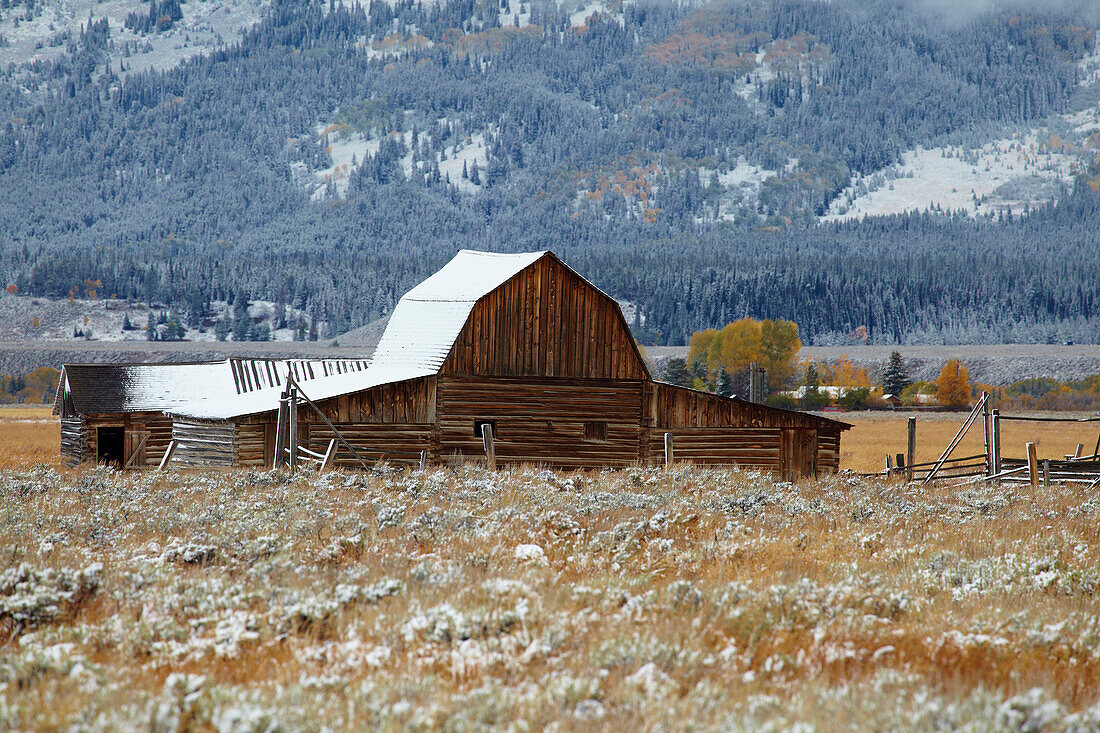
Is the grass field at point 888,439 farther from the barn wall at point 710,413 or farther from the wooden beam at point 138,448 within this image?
the barn wall at point 710,413

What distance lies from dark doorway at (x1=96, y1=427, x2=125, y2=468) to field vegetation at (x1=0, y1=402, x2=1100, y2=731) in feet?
87.6

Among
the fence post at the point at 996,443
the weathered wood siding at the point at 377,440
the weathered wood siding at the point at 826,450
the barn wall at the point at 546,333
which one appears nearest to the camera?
the fence post at the point at 996,443

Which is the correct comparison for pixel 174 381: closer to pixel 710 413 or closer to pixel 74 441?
pixel 74 441

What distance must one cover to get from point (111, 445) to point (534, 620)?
3625 cm

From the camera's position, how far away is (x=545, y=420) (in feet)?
90.4

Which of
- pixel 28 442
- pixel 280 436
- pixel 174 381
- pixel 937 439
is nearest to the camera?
pixel 280 436

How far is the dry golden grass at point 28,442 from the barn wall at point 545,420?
52.2 ft

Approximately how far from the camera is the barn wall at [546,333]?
88.1 ft

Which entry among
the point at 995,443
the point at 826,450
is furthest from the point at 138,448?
the point at 995,443

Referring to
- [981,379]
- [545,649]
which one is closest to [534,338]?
[545,649]

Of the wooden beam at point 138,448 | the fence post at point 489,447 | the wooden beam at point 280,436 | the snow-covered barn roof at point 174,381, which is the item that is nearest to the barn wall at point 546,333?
the fence post at point 489,447

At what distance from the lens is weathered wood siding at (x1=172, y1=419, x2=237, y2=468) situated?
26547 millimetres

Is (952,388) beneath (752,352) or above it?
beneath

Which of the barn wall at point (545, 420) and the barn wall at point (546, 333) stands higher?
the barn wall at point (546, 333)
